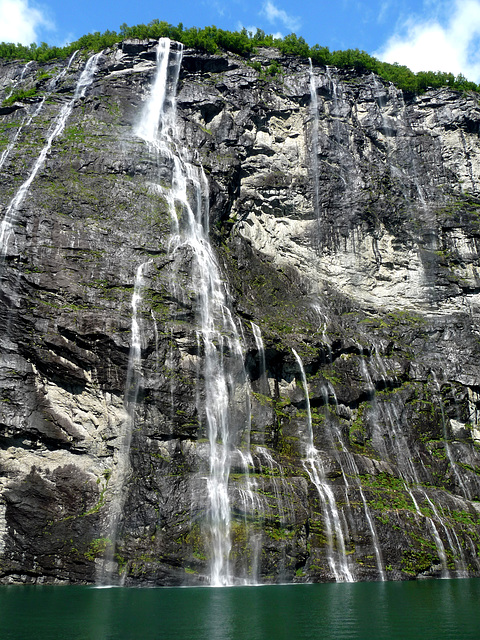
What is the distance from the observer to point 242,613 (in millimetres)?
13844

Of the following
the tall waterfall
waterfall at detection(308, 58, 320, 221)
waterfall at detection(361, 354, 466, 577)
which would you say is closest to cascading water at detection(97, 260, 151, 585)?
the tall waterfall

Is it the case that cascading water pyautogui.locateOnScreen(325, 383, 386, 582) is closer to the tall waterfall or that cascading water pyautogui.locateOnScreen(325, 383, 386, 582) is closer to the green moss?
the tall waterfall


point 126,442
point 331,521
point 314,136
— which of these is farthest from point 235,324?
point 314,136

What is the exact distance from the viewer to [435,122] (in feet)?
139

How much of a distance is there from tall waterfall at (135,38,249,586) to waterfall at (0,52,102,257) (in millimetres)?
5071

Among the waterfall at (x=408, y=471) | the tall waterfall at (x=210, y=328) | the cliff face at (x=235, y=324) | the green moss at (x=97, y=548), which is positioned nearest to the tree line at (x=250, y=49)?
the cliff face at (x=235, y=324)

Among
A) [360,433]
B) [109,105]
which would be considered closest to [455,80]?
[109,105]

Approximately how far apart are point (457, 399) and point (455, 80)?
29.4m

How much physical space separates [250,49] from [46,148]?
68.3ft

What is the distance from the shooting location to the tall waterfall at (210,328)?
20.5m

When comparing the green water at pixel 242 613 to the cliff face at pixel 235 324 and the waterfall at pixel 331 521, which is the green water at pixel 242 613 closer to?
the waterfall at pixel 331 521

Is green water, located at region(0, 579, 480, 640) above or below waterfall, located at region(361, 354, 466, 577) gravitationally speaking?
below

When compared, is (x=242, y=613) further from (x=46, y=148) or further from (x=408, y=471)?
(x=46, y=148)

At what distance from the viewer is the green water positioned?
1158 centimetres
